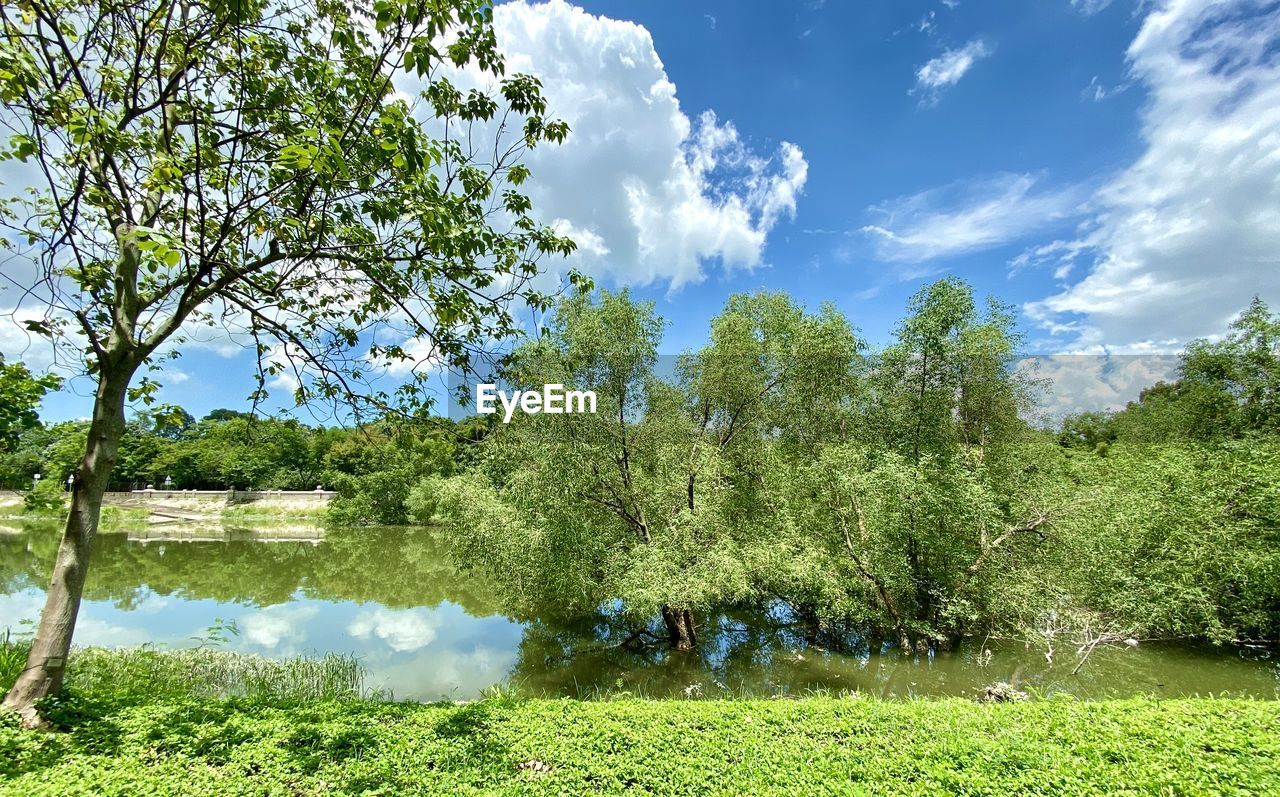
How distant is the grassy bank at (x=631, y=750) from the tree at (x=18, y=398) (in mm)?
3273

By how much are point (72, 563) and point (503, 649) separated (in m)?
9.68

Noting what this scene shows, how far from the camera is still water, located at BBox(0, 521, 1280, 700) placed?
1026 cm

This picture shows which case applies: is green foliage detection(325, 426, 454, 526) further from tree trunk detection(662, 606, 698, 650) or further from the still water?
tree trunk detection(662, 606, 698, 650)

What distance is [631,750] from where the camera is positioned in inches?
189

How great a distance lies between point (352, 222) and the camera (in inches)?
191

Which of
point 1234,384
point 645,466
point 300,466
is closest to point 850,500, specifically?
point 645,466

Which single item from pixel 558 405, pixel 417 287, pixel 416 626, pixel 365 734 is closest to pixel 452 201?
pixel 417 287

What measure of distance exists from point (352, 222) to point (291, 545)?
106 ft

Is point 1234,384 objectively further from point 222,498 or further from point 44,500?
point 222,498

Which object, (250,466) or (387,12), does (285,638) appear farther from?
(250,466)

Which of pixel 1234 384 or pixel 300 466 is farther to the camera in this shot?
pixel 300 466

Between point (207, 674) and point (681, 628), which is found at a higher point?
point (207, 674)

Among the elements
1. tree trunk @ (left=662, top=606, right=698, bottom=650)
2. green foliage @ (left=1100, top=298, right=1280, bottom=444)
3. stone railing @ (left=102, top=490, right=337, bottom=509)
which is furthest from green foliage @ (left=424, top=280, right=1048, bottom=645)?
stone railing @ (left=102, top=490, right=337, bottom=509)

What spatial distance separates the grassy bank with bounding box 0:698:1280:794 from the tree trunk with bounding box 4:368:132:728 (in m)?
0.32
